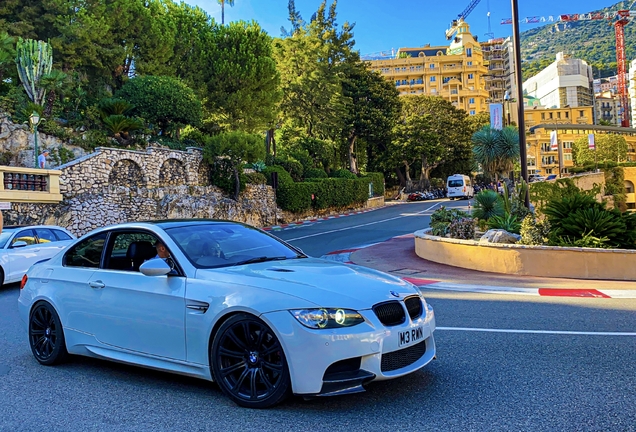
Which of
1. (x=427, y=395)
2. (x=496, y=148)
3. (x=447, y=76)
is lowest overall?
(x=427, y=395)

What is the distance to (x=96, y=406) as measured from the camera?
462 cm

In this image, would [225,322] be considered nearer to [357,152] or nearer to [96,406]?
[96,406]

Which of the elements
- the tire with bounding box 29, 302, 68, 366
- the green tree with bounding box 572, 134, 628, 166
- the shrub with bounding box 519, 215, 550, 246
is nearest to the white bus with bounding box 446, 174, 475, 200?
the shrub with bounding box 519, 215, 550, 246

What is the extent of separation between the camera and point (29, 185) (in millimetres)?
23812

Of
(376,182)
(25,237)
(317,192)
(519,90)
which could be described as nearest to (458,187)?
(376,182)

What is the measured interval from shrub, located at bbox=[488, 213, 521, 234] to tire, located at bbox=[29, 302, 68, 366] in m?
12.6

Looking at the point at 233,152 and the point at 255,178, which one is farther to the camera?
the point at 255,178

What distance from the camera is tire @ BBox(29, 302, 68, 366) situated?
5.85 metres

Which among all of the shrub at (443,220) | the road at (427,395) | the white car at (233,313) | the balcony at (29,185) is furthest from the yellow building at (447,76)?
the white car at (233,313)

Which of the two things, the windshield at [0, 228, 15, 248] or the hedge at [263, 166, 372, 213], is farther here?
the hedge at [263, 166, 372, 213]

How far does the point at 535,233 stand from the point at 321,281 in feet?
32.8

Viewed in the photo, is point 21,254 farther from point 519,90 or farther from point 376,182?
point 376,182

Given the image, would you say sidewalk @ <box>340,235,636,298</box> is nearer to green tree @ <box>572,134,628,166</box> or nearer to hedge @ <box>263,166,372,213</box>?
hedge @ <box>263,166,372,213</box>

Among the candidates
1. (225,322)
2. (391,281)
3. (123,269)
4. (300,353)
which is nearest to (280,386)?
(300,353)
